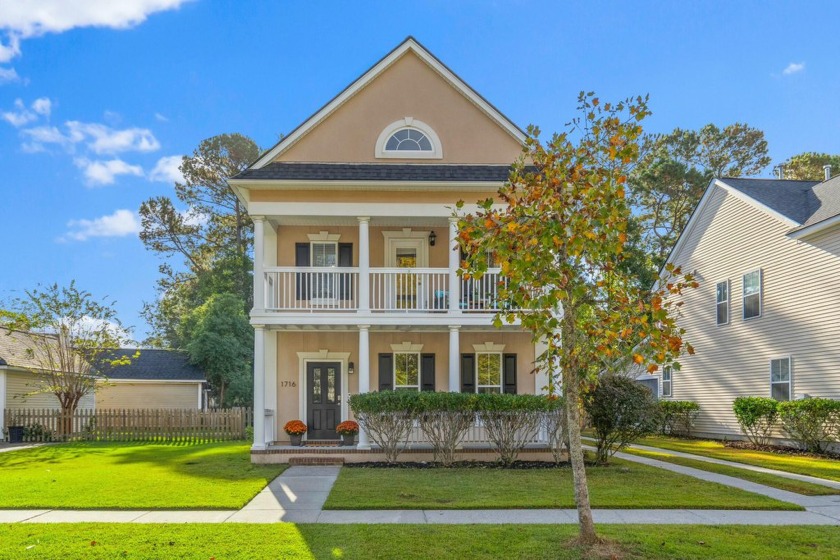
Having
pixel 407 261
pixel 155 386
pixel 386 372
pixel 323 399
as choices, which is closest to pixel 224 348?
pixel 155 386

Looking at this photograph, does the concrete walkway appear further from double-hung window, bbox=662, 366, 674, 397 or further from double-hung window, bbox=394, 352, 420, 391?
double-hung window, bbox=662, 366, 674, 397

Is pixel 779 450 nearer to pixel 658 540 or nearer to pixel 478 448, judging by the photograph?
pixel 478 448

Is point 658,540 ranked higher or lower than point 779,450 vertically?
higher

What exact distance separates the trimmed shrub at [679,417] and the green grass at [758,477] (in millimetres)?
6917

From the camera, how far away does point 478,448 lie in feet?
46.8

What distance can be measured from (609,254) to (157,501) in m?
7.09

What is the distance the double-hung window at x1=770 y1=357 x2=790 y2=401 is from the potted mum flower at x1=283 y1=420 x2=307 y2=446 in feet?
42.6

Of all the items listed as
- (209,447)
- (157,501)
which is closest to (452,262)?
(157,501)

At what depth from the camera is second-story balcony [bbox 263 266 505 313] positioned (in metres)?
14.9

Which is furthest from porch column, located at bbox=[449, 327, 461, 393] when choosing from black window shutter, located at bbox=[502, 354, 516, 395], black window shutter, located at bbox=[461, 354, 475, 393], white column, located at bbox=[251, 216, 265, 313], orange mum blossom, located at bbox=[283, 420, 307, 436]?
white column, located at bbox=[251, 216, 265, 313]

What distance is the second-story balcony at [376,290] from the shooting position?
48.9ft

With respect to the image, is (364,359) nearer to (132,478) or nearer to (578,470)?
(132,478)

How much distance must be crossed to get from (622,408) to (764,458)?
530cm

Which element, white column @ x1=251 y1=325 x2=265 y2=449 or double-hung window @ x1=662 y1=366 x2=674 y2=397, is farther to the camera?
double-hung window @ x1=662 y1=366 x2=674 y2=397
